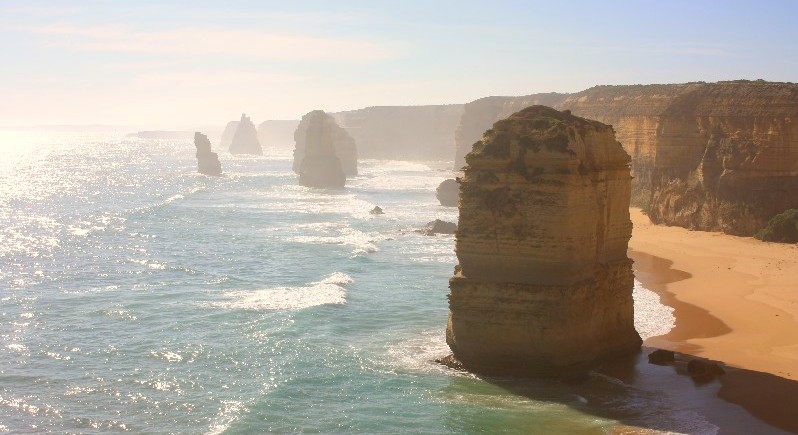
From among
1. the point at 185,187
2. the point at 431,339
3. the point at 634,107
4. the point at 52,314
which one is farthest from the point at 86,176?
the point at 431,339

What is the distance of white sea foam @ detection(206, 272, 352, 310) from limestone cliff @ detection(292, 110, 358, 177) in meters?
63.5

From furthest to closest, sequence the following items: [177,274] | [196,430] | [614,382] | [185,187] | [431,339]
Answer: [185,187] < [177,274] < [431,339] < [614,382] < [196,430]

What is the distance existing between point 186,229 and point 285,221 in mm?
8493

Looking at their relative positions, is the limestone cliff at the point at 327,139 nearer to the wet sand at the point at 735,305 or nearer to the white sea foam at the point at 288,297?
the wet sand at the point at 735,305

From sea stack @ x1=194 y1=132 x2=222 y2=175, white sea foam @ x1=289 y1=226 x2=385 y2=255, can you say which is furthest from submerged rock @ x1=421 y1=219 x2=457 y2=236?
sea stack @ x1=194 y1=132 x2=222 y2=175

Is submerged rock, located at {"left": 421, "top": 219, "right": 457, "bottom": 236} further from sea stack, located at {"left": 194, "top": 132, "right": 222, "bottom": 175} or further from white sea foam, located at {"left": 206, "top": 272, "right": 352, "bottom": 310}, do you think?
sea stack, located at {"left": 194, "top": 132, "right": 222, "bottom": 175}

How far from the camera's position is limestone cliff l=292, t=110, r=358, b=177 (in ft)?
341

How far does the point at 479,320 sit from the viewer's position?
982 inches

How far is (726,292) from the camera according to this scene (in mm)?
37438

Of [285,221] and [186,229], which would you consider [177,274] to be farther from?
[285,221]

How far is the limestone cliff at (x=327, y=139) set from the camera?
10381 centimetres

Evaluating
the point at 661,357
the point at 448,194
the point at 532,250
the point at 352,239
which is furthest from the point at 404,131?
the point at 532,250

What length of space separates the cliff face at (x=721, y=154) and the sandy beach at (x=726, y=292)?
1880 millimetres

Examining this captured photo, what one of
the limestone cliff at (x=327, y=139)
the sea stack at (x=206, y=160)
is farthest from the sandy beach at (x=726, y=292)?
the sea stack at (x=206, y=160)
